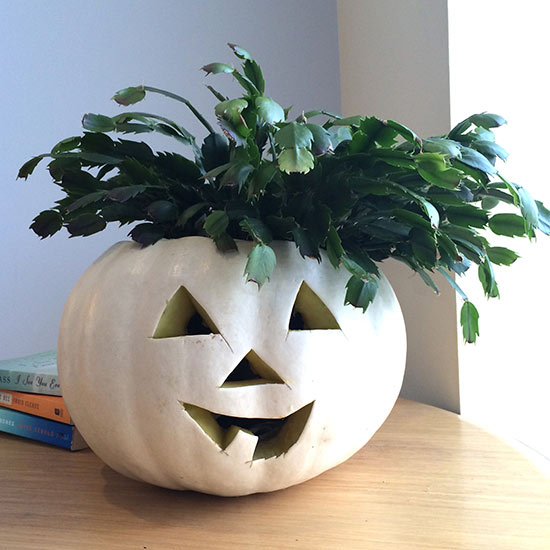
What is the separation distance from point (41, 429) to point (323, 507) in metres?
0.48

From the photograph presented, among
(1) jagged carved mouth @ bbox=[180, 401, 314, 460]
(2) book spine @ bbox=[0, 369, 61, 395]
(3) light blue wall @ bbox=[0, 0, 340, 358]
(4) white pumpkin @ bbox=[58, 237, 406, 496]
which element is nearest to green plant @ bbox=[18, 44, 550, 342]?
(4) white pumpkin @ bbox=[58, 237, 406, 496]

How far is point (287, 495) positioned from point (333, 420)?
4.9 inches

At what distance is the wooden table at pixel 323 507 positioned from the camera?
0.64 m

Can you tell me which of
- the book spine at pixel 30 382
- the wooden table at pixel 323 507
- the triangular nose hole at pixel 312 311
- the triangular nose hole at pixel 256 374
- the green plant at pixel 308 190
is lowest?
the wooden table at pixel 323 507

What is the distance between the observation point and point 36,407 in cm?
97

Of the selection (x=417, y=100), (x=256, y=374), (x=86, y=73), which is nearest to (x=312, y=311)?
(x=256, y=374)

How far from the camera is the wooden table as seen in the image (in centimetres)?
64


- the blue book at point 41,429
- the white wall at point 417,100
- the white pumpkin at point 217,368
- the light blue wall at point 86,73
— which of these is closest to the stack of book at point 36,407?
the blue book at point 41,429

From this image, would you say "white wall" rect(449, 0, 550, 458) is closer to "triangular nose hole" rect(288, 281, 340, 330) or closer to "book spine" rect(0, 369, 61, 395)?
"triangular nose hole" rect(288, 281, 340, 330)

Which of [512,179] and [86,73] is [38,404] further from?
[86,73]

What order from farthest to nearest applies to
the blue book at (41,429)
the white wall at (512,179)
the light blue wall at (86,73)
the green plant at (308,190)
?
the light blue wall at (86,73), the white wall at (512,179), the blue book at (41,429), the green plant at (308,190)

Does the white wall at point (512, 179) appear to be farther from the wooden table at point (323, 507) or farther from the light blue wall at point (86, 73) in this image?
the light blue wall at point (86, 73)

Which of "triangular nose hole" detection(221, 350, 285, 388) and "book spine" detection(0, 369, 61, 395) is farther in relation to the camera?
"book spine" detection(0, 369, 61, 395)

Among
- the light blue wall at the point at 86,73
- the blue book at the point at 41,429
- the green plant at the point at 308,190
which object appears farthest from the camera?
the light blue wall at the point at 86,73
